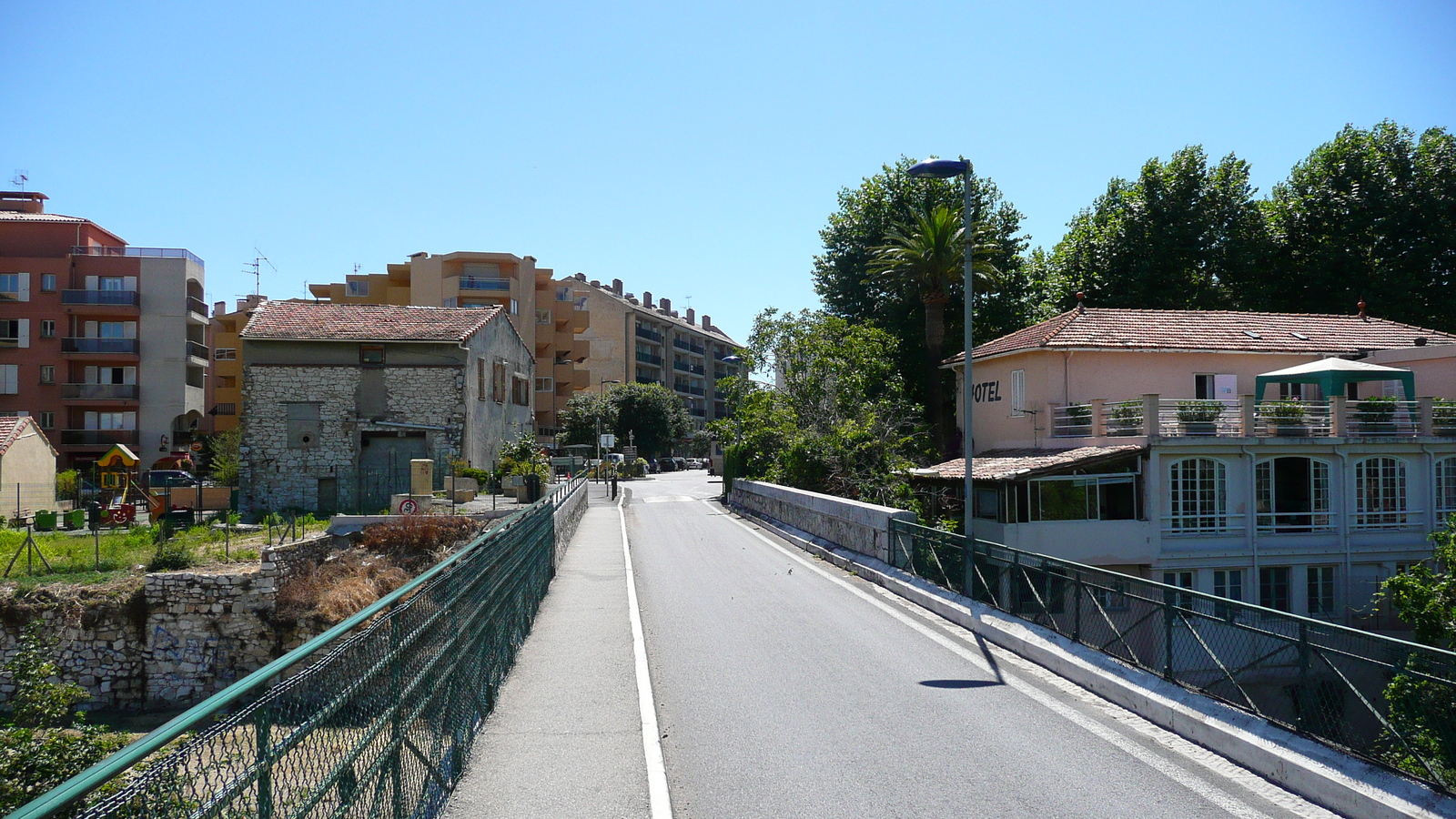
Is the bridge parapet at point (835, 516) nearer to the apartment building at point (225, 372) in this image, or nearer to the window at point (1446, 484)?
the window at point (1446, 484)

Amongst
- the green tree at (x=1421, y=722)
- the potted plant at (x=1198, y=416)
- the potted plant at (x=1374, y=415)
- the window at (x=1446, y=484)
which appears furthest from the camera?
the window at (x=1446, y=484)

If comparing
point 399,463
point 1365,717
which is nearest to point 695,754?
point 1365,717

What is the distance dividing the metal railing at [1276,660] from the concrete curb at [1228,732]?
143 millimetres

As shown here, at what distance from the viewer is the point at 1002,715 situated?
809 cm

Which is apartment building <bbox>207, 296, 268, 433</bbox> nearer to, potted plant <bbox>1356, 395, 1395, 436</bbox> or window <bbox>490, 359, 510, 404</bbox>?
window <bbox>490, 359, 510, 404</bbox>

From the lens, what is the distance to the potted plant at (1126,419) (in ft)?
83.9

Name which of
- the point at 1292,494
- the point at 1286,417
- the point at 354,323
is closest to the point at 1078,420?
the point at 1286,417

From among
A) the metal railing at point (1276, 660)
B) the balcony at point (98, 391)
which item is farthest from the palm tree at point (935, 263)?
the balcony at point (98, 391)

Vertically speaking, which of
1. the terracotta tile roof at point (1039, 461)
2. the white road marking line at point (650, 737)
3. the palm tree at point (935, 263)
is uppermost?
the palm tree at point (935, 263)

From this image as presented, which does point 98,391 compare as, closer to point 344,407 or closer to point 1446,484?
point 344,407

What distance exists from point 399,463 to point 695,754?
27311mm

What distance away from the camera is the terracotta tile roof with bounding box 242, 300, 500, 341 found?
3156cm

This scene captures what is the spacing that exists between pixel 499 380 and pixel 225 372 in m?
35.7

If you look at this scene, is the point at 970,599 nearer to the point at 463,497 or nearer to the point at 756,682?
the point at 756,682
